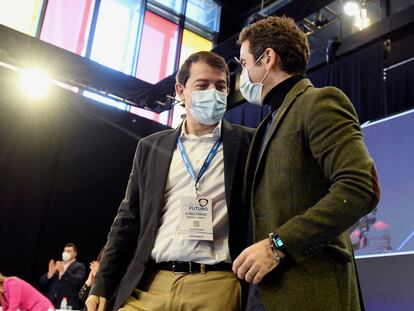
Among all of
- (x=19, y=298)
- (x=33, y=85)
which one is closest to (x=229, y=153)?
(x=19, y=298)

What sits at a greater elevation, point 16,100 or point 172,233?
point 16,100

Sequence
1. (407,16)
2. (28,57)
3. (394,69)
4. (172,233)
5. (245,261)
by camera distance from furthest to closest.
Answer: (28,57)
(394,69)
(407,16)
(172,233)
(245,261)

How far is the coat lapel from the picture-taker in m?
1.50

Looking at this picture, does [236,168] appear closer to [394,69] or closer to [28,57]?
[394,69]

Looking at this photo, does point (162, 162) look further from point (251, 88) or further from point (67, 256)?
point (67, 256)

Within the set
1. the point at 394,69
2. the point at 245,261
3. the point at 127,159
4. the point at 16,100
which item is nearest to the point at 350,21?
the point at 394,69

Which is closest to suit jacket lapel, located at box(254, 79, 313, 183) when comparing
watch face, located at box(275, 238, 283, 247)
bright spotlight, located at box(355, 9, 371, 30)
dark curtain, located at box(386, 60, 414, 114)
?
watch face, located at box(275, 238, 283, 247)

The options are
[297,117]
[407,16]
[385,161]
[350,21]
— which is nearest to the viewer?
[297,117]

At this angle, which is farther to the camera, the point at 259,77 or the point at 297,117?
the point at 259,77

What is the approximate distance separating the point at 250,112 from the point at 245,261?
5.52 metres

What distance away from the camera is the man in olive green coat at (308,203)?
3.21 ft

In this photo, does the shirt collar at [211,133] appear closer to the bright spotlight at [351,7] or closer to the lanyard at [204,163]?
the lanyard at [204,163]

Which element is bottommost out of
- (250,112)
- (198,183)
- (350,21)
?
(198,183)

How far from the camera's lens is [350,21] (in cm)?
633
